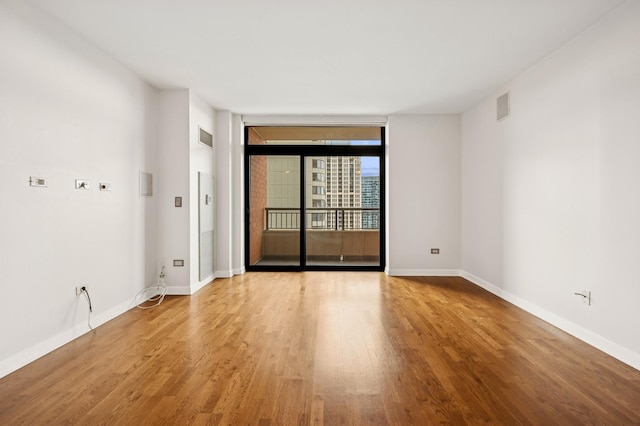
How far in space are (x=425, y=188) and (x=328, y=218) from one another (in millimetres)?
1723

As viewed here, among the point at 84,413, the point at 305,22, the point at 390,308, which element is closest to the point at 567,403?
the point at 390,308

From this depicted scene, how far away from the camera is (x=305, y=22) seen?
3189mm

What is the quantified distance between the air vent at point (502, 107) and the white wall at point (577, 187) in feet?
0.31

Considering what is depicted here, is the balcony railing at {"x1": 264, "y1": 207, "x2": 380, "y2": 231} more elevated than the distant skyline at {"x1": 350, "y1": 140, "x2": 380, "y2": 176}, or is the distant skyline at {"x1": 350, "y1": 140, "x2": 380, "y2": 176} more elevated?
the distant skyline at {"x1": 350, "y1": 140, "x2": 380, "y2": 176}

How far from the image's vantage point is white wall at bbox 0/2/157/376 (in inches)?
107

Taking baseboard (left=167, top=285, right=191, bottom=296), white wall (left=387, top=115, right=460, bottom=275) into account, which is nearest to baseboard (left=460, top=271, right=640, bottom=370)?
white wall (left=387, top=115, right=460, bottom=275)

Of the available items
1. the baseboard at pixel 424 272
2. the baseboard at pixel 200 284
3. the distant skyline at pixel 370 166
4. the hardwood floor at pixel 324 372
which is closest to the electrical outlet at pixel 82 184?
the hardwood floor at pixel 324 372

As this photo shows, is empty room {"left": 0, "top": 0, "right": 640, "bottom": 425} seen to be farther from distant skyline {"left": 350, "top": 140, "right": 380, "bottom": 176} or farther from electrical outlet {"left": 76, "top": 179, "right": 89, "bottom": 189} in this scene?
distant skyline {"left": 350, "top": 140, "right": 380, "bottom": 176}

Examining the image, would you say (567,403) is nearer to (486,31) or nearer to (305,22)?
→ (486,31)

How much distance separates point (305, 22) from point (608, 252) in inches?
121

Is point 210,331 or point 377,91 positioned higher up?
point 377,91

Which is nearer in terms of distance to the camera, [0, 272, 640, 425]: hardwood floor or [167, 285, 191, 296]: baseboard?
[0, 272, 640, 425]: hardwood floor

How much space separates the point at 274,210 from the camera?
677 cm

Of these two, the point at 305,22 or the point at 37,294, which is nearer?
the point at 37,294
